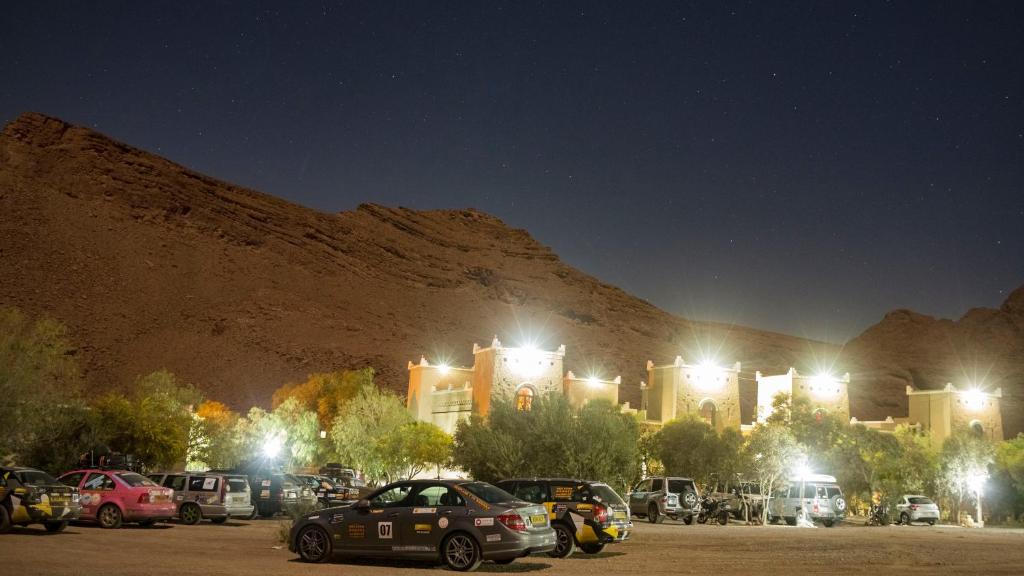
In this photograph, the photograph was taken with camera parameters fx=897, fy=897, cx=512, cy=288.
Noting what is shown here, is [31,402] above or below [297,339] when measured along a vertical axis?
below

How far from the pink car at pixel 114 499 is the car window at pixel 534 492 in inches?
370

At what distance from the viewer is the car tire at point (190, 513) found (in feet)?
77.7

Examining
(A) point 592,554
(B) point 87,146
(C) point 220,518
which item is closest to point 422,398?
(C) point 220,518

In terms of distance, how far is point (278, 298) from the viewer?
344ft

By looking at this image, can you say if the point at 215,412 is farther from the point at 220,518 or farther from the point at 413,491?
the point at 413,491

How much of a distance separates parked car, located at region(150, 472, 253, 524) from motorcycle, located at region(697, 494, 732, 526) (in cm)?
1546

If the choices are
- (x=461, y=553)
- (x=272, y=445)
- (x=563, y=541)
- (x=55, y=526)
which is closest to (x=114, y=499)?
(x=55, y=526)

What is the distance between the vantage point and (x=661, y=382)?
170 ft

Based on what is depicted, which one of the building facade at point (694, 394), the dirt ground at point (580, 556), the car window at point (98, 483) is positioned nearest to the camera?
the dirt ground at point (580, 556)

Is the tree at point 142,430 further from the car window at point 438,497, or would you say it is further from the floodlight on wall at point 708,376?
the car window at point 438,497

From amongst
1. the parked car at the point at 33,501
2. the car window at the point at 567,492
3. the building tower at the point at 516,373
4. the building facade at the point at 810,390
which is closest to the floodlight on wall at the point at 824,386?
the building facade at the point at 810,390

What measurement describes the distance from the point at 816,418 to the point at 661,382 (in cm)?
872

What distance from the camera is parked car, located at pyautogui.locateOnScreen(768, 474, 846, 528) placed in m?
31.3

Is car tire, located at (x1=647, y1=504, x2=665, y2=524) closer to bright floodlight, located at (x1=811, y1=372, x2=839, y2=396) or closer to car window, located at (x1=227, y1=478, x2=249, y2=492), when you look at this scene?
car window, located at (x1=227, y1=478, x2=249, y2=492)
